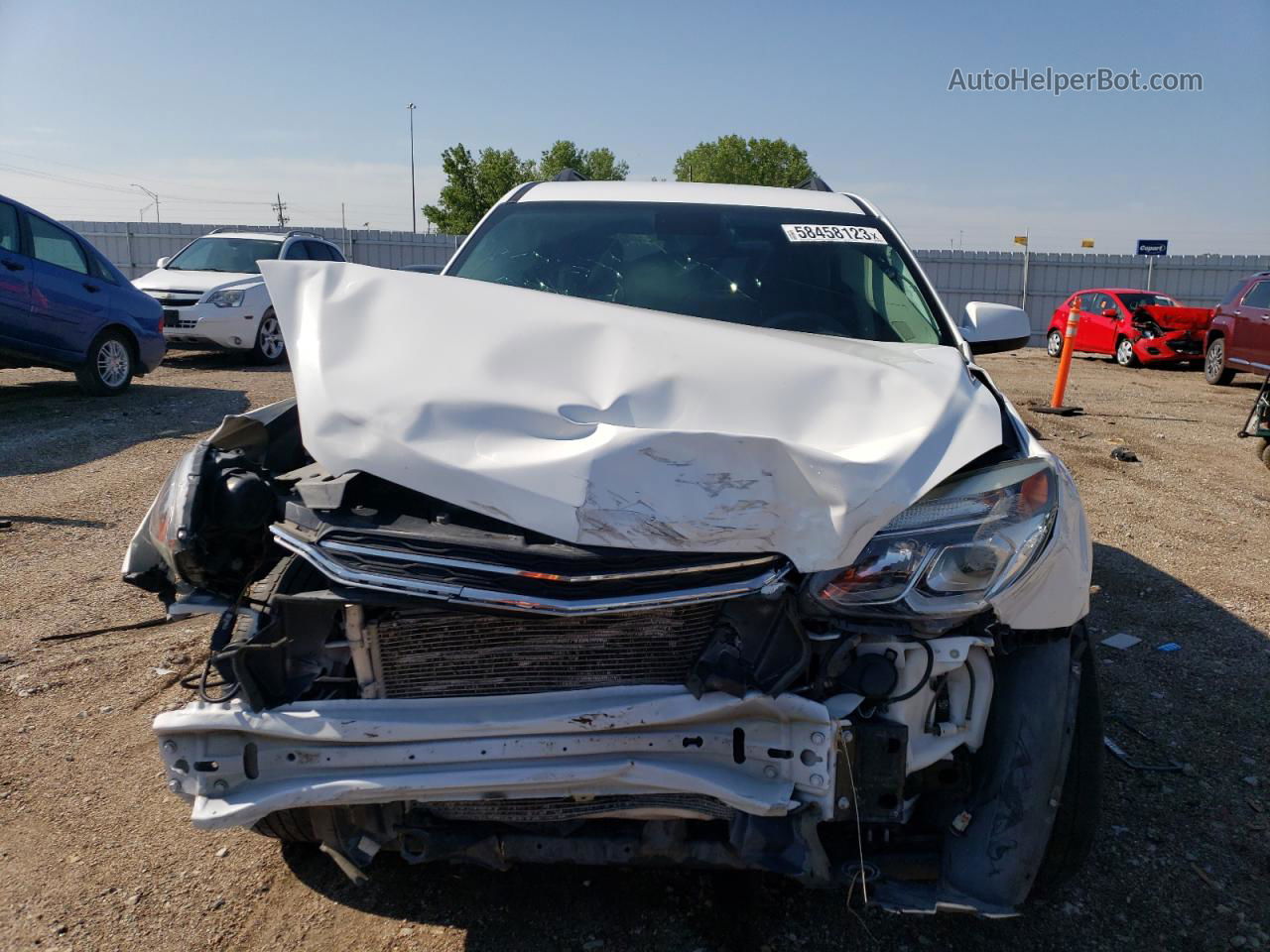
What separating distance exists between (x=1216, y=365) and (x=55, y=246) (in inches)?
612

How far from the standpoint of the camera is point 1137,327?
17594 mm

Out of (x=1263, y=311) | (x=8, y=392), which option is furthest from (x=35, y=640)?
(x=1263, y=311)

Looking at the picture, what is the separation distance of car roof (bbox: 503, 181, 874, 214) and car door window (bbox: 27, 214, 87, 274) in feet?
22.3

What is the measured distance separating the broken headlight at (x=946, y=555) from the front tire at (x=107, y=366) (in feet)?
31.4

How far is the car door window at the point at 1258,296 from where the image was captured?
13.5m

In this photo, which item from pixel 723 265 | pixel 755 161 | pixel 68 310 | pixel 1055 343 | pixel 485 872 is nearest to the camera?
pixel 485 872

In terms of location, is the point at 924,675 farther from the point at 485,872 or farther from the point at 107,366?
the point at 107,366

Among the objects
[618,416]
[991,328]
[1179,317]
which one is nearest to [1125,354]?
[1179,317]

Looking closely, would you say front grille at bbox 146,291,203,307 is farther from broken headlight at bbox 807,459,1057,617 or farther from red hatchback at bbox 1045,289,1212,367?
red hatchback at bbox 1045,289,1212,367

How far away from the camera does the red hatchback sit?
17.1 meters

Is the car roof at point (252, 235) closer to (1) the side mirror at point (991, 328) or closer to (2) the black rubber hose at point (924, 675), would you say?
(1) the side mirror at point (991, 328)

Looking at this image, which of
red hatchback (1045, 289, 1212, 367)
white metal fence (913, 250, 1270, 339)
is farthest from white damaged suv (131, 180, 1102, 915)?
white metal fence (913, 250, 1270, 339)

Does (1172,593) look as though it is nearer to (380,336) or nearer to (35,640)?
(380,336)

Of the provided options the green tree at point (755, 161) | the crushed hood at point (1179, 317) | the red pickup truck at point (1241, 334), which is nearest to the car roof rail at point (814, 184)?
the red pickup truck at point (1241, 334)
